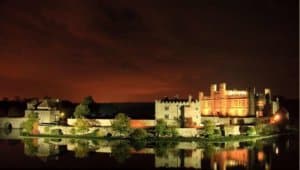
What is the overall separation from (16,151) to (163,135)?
10.1 meters

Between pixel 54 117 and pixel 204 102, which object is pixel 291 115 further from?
pixel 54 117

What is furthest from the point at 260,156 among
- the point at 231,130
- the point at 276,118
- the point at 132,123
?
the point at 276,118

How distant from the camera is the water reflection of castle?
24.7 m

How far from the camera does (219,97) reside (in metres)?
50.4

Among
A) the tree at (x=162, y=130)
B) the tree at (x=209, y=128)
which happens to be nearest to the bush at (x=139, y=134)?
the tree at (x=162, y=130)

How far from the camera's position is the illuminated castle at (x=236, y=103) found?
157 ft

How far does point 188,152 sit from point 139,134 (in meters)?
7.92

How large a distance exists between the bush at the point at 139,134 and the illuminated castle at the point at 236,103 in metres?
13.3

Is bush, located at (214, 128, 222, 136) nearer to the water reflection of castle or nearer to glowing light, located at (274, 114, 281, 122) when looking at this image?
the water reflection of castle

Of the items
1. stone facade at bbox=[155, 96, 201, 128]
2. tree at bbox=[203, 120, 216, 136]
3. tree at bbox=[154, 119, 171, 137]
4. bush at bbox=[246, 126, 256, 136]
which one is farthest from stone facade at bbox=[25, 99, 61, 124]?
bush at bbox=[246, 126, 256, 136]

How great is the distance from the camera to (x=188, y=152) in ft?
94.0

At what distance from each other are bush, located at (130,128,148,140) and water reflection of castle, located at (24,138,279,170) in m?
2.04

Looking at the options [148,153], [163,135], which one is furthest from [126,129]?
[148,153]

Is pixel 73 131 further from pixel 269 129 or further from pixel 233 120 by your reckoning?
pixel 269 129
